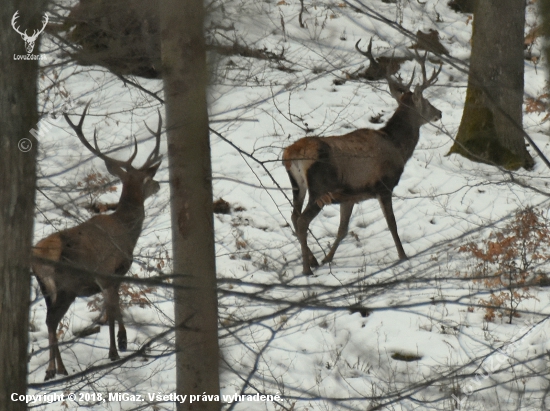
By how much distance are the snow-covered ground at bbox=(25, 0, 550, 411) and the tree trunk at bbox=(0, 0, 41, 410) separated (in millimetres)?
144

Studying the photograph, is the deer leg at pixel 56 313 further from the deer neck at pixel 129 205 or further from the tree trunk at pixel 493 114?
the tree trunk at pixel 493 114

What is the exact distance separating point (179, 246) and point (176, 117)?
53 cm

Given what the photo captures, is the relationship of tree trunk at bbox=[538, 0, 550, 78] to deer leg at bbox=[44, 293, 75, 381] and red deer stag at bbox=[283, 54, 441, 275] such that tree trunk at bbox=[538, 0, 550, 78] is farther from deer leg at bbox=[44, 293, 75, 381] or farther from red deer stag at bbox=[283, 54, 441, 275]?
red deer stag at bbox=[283, 54, 441, 275]

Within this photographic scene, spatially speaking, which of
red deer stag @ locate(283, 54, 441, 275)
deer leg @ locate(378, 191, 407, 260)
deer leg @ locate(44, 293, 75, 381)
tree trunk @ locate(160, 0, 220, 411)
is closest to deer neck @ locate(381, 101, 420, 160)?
red deer stag @ locate(283, 54, 441, 275)

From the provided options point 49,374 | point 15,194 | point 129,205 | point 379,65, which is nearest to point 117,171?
point 129,205

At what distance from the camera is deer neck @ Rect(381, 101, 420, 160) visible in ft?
32.1

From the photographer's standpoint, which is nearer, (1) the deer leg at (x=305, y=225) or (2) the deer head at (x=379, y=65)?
(2) the deer head at (x=379, y=65)

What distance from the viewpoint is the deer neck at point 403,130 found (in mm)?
9789

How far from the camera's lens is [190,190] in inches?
122

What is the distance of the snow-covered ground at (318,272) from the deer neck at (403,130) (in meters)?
0.77

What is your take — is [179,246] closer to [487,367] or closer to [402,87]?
[487,367]

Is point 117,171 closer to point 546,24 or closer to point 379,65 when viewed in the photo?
point 379,65

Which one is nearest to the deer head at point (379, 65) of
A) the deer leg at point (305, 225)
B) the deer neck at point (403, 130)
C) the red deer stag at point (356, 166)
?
the red deer stag at point (356, 166)

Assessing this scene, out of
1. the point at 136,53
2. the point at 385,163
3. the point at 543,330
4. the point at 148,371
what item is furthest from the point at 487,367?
the point at 385,163
